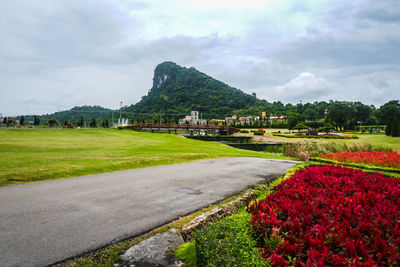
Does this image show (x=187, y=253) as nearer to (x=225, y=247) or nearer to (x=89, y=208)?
(x=225, y=247)

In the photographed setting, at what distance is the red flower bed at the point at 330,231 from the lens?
2.90 metres

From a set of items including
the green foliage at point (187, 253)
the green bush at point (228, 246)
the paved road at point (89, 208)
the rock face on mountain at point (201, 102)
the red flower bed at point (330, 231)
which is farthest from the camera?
the rock face on mountain at point (201, 102)

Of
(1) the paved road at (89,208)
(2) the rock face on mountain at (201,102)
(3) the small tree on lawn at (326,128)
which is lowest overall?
(1) the paved road at (89,208)

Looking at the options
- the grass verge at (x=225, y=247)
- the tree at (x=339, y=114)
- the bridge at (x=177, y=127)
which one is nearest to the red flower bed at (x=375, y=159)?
the grass verge at (x=225, y=247)

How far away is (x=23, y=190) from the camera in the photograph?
7.83 metres

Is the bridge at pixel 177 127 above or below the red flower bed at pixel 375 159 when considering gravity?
above

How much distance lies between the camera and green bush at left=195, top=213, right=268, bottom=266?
3.10 m

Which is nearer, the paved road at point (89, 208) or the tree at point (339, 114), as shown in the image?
the paved road at point (89, 208)

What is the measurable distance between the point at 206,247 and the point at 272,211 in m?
1.52

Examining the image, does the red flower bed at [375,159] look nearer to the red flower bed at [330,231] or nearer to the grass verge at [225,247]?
the red flower bed at [330,231]

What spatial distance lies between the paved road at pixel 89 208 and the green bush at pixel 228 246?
1918 millimetres

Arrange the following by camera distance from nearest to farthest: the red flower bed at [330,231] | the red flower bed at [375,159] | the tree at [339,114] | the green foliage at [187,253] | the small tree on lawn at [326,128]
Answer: the red flower bed at [330,231] → the green foliage at [187,253] → the red flower bed at [375,159] → the small tree on lawn at [326,128] → the tree at [339,114]

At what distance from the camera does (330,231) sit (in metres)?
3.50

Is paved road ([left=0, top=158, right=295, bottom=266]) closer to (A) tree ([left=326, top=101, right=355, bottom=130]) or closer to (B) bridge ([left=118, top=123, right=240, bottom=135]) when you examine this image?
(B) bridge ([left=118, top=123, right=240, bottom=135])
